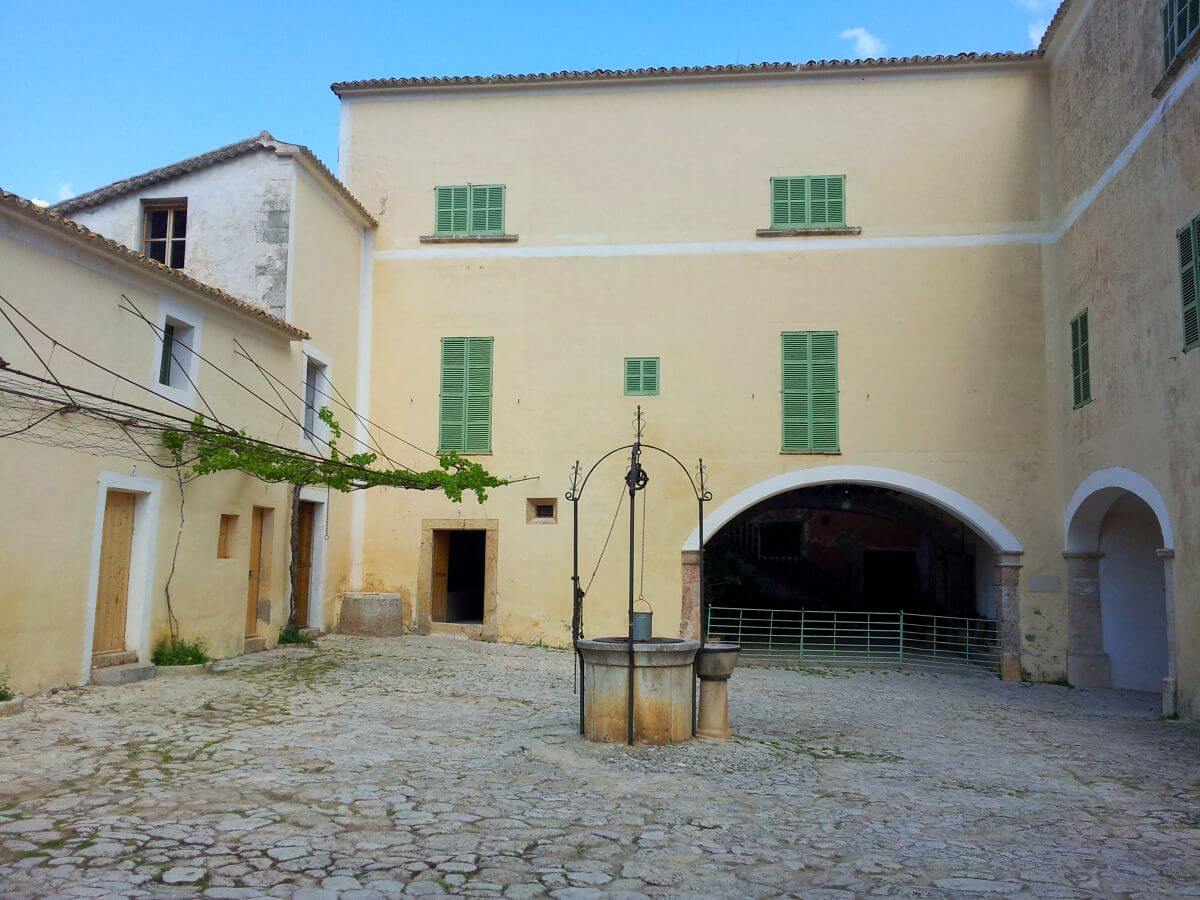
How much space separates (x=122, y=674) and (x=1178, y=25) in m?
12.4

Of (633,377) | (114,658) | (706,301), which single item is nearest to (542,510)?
(633,377)

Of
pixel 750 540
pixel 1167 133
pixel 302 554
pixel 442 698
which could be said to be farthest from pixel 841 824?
pixel 750 540

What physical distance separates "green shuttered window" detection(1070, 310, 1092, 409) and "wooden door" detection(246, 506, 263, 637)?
10.7 m

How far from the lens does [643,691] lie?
7523 mm

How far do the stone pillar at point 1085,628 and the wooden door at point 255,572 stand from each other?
10814 mm

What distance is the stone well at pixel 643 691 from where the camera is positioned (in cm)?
747

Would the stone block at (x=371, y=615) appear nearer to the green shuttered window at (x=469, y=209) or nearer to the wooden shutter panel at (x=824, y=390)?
the green shuttered window at (x=469, y=209)

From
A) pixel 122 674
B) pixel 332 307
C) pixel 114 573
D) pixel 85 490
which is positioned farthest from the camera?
pixel 332 307

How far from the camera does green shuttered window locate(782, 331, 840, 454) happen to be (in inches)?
574

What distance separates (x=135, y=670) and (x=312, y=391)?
526cm

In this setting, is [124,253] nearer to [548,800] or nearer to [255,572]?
[255,572]

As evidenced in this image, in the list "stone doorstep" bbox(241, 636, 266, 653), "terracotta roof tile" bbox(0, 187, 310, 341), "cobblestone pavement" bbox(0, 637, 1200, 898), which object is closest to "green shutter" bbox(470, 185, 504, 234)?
"terracotta roof tile" bbox(0, 187, 310, 341)

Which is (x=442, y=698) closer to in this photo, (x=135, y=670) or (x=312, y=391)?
(x=135, y=670)

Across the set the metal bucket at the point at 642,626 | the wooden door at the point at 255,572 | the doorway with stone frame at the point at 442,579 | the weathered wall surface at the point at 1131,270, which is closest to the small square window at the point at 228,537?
the wooden door at the point at 255,572
